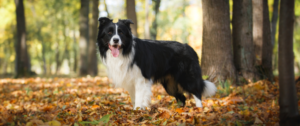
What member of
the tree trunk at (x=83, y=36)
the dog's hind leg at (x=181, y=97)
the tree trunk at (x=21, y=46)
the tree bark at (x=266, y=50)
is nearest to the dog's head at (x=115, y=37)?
the dog's hind leg at (x=181, y=97)

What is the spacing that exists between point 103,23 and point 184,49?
169 centimetres

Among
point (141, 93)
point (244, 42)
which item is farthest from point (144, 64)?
point (244, 42)

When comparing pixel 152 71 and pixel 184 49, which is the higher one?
pixel 184 49

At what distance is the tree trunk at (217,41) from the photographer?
579 centimetres

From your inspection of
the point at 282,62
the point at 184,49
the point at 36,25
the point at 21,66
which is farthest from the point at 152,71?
the point at 36,25

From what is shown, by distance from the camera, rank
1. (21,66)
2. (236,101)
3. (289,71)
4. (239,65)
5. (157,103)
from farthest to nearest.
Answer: (21,66) < (239,65) < (157,103) < (236,101) < (289,71)

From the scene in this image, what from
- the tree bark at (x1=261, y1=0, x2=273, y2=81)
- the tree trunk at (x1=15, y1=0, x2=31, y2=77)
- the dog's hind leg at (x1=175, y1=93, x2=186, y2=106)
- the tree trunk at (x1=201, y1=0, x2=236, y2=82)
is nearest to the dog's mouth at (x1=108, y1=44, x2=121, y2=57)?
the dog's hind leg at (x1=175, y1=93, x2=186, y2=106)

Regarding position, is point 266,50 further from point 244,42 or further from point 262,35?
point 244,42

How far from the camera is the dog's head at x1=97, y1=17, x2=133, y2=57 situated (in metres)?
4.05

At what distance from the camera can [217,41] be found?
584 centimetres

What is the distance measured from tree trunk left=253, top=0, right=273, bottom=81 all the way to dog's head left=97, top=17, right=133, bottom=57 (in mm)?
4609

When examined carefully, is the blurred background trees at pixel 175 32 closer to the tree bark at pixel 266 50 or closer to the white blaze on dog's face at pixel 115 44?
the tree bark at pixel 266 50

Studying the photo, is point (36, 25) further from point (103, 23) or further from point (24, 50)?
point (103, 23)

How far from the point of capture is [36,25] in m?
25.6
